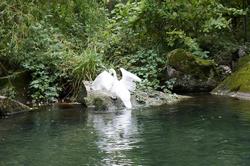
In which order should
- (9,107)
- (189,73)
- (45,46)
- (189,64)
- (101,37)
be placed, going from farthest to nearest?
(101,37) → (189,64) → (189,73) → (45,46) → (9,107)

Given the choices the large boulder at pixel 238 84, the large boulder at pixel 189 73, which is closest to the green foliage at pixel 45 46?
the large boulder at pixel 189 73

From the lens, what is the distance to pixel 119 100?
12984 mm

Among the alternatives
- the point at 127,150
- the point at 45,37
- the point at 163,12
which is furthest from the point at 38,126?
the point at 163,12

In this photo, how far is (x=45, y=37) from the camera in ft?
51.8

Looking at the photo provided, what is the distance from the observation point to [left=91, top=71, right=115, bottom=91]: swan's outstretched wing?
13594 mm

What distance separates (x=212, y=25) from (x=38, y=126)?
8.82 m

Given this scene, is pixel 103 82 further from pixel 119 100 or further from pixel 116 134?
pixel 116 134

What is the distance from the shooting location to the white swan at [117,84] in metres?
13.1

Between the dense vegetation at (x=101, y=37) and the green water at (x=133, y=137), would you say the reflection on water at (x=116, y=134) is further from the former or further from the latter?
the dense vegetation at (x=101, y=37)

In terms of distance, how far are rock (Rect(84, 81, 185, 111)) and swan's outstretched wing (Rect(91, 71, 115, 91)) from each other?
21 cm

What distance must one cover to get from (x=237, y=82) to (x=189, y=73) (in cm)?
164

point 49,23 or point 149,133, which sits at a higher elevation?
point 49,23

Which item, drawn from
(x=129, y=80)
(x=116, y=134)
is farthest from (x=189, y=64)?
(x=116, y=134)

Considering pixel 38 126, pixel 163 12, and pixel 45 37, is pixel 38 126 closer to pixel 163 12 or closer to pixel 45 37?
pixel 45 37
